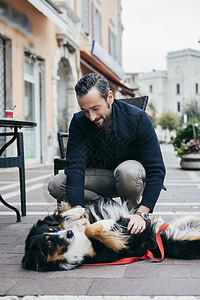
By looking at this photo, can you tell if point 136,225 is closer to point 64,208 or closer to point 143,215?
point 143,215

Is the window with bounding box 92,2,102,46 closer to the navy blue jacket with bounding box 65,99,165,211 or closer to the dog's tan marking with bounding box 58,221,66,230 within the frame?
the navy blue jacket with bounding box 65,99,165,211

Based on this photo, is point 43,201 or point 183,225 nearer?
point 183,225

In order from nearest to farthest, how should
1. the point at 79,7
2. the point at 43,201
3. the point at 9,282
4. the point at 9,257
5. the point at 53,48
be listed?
the point at 9,282 < the point at 9,257 < the point at 43,201 < the point at 53,48 < the point at 79,7

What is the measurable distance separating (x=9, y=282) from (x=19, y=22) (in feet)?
16.0

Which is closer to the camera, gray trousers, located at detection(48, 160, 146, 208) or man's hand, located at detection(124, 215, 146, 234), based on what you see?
man's hand, located at detection(124, 215, 146, 234)

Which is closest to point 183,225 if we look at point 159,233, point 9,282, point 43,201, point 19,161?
point 159,233

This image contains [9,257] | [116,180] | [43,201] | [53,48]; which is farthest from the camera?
[53,48]

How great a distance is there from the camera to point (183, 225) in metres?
2.65

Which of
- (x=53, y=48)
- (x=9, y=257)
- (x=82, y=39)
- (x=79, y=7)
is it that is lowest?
(x=9, y=257)

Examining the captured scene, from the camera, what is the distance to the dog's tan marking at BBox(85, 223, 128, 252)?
2424mm

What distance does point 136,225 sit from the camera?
2.48 meters

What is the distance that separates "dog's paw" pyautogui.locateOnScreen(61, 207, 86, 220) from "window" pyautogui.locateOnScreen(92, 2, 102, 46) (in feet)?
51.7

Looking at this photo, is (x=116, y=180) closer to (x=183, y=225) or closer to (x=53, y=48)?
(x=183, y=225)

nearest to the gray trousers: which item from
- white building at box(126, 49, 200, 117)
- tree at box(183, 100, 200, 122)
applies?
tree at box(183, 100, 200, 122)
